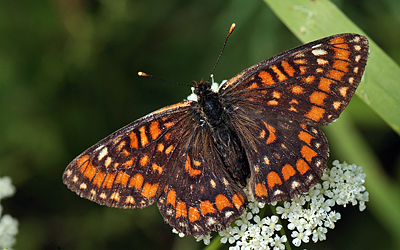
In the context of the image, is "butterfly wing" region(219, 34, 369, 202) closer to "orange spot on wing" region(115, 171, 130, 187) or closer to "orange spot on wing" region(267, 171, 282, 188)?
"orange spot on wing" region(267, 171, 282, 188)

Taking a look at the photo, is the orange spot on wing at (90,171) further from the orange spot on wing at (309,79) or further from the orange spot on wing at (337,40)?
the orange spot on wing at (337,40)

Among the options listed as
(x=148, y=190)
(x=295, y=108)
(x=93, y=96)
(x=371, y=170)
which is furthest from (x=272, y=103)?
(x=93, y=96)

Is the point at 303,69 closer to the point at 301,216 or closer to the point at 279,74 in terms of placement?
the point at 279,74

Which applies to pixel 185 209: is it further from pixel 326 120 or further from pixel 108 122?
pixel 108 122

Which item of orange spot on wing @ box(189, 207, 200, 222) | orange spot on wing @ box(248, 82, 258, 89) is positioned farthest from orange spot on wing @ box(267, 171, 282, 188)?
orange spot on wing @ box(248, 82, 258, 89)

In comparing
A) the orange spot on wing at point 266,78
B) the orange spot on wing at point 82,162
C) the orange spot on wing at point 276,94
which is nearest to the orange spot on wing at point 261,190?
the orange spot on wing at point 276,94

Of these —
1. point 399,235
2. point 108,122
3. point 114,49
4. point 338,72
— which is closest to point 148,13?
point 114,49
